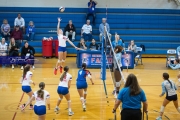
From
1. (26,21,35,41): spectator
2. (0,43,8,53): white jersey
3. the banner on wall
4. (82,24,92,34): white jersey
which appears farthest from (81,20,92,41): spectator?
(0,43,8,53): white jersey

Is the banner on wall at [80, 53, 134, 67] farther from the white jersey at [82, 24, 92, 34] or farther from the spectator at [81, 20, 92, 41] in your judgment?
the white jersey at [82, 24, 92, 34]

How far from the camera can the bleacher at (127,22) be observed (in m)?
26.0

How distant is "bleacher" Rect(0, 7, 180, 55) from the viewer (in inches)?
1023

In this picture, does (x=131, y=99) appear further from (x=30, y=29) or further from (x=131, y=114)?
(x=30, y=29)

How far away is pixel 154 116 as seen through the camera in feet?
37.9

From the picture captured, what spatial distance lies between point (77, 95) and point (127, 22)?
1426cm

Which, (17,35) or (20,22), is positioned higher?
(20,22)

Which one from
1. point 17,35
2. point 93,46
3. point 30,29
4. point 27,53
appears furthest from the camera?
point 30,29

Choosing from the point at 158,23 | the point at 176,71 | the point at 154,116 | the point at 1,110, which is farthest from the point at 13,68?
the point at 158,23

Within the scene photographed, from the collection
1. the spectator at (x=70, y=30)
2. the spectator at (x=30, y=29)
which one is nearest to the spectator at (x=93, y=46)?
the spectator at (x=70, y=30)

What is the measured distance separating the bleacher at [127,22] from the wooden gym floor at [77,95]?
15.2 feet

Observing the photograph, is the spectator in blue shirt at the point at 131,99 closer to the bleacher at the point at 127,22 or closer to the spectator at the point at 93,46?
the spectator at the point at 93,46

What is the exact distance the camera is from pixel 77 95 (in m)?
14.1

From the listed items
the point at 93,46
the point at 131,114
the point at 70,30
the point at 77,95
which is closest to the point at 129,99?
the point at 131,114
